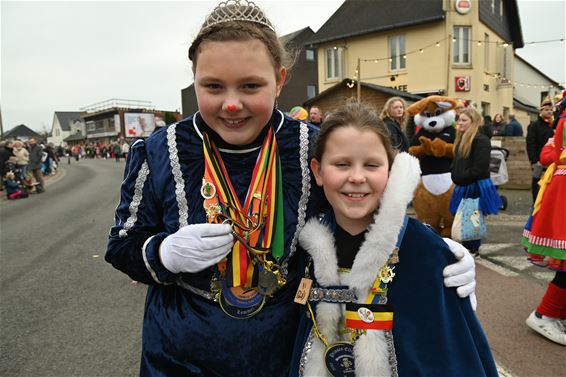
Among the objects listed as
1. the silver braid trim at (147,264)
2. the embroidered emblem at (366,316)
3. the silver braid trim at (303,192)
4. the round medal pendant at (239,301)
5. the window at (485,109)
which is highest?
the window at (485,109)

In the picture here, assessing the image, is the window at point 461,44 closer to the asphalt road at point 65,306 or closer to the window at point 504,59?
the window at point 504,59

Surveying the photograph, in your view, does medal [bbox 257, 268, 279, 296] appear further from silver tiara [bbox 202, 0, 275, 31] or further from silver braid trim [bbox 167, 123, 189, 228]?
silver tiara [bbox 202, 0, 275, 31]

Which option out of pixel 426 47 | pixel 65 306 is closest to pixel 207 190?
pixel 65 306

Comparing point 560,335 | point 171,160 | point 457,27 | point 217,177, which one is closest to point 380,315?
point 217,177

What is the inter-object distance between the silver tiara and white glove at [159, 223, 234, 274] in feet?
2.27

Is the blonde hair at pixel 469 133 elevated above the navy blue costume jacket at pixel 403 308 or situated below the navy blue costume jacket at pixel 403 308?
above

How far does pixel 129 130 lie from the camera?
51.6 metres

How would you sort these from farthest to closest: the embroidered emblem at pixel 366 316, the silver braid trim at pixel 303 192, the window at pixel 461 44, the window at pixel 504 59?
the window at pixel 504 59 → the window at pixel 461 44 → the silver braid trim at pixel 303 192 → the embroidered emblem at pixel 366 316

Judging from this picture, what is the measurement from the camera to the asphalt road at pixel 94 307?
2902 mm

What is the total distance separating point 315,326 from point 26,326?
313 cm

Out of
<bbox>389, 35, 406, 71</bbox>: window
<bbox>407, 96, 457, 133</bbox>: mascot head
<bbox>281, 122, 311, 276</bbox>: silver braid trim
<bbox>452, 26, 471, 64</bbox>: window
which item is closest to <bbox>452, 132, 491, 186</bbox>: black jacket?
<bbox>407, 96, 457, 133</bbox>: mascot head

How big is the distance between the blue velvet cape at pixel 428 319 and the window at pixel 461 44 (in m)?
18.8

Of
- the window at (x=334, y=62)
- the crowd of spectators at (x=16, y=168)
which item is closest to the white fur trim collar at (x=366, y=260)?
the crowd of spectators at (x=16, y=168)

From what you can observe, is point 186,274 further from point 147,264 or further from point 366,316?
point 366,316
